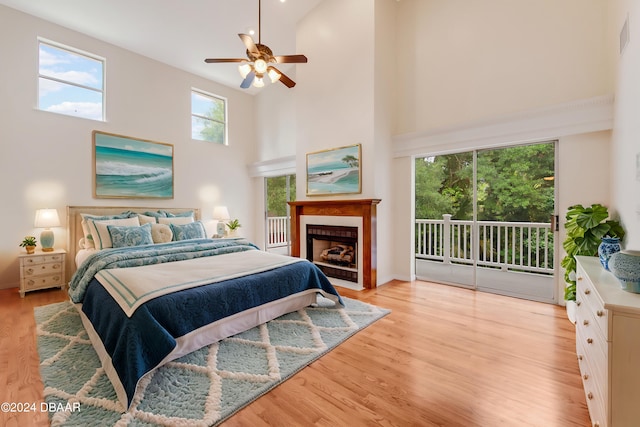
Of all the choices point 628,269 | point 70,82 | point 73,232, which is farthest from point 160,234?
point 628,269

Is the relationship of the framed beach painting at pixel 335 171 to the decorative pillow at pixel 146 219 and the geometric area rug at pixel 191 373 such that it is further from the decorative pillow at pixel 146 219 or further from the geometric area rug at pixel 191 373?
the decorative pillow at pixel 146 219

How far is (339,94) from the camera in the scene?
174 inches

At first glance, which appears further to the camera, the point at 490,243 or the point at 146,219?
the point at 490,243

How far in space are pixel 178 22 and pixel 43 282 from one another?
13.8ft

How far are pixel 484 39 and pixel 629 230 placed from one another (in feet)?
9.43

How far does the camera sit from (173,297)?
6.88 feet

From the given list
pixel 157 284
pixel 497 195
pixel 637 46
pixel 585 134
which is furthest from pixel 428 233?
pixel 157 284

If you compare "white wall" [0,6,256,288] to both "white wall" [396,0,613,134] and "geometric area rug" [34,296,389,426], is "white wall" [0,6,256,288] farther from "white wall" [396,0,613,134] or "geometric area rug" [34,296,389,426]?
"white wall" [396,0,613,134]

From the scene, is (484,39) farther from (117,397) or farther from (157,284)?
(117,397)

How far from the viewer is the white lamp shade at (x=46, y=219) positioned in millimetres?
3801

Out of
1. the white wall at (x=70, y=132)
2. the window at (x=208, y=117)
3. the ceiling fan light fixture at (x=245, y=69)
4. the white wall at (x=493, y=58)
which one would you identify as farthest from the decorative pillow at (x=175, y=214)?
the white wall at (x=493, y=58)

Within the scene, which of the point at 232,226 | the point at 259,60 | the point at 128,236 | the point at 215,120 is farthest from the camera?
the point at 215,120

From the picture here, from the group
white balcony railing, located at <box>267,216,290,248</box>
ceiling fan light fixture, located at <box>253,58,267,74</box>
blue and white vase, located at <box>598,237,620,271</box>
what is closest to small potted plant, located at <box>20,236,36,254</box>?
ceiling fan light fixture, located at <box>253,58,267,74</box>

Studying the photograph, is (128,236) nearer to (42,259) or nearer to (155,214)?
(155,214)
